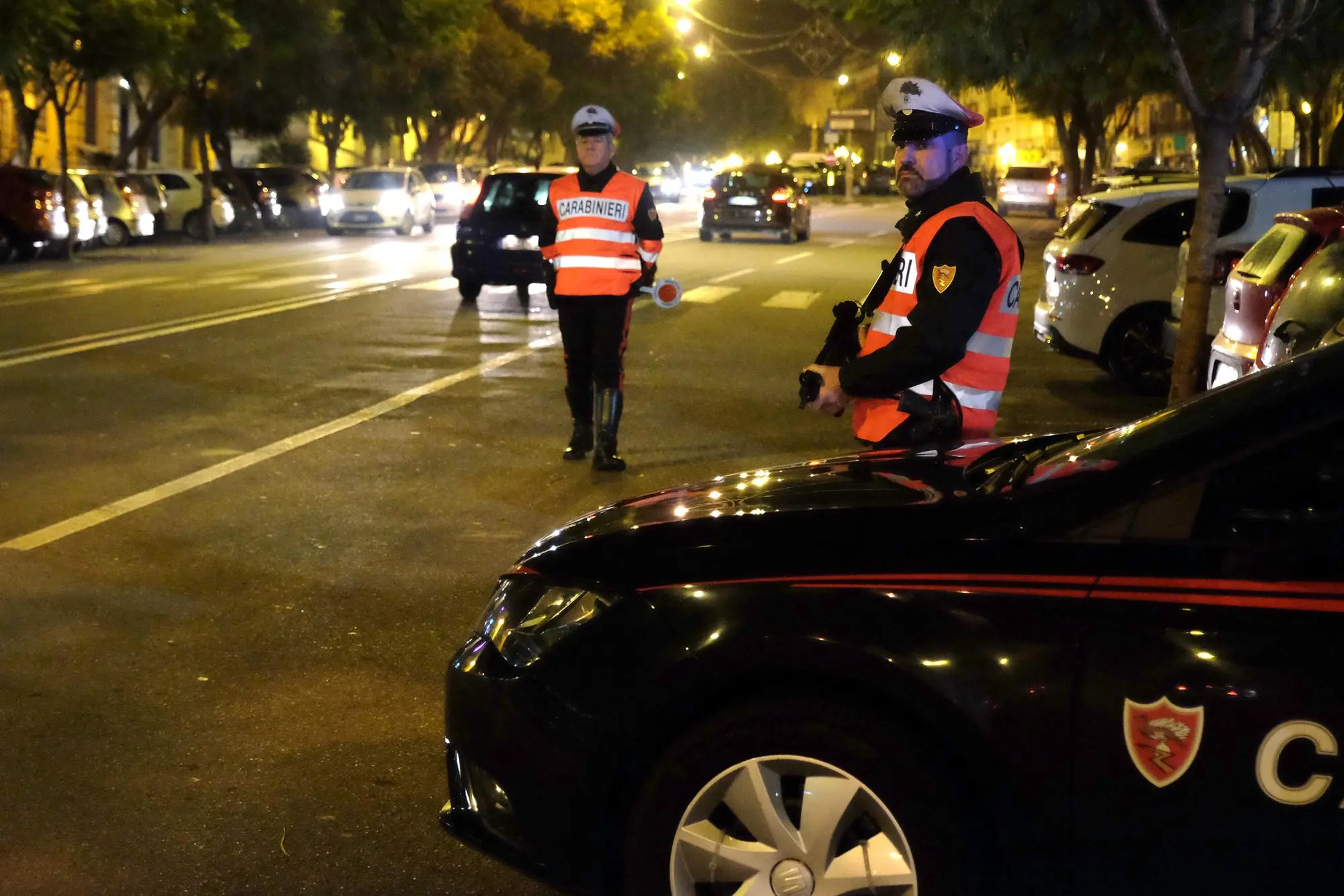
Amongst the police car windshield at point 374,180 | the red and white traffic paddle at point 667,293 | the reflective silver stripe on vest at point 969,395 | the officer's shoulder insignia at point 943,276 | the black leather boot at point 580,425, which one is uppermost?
the officer's shoulder insignia at point 943,276

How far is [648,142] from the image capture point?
69.2m

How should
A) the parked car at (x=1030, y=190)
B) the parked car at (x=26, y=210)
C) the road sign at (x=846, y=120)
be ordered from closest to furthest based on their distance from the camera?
the parked car at (x=26, y=210) < the parked car at (x=1030, y=190) < the road sign at (x=846, y=120)

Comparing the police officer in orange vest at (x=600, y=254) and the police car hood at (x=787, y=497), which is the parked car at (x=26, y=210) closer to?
the police officer in orange vest at (x=600, y=254)

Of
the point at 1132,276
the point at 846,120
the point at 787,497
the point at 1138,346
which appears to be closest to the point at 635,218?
the point at 1132,276

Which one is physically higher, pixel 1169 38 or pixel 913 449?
pixel 1169 38

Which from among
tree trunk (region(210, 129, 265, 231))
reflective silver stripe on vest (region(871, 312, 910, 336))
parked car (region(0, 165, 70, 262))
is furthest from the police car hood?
tree trunk (region(210, 129, 265, 231))

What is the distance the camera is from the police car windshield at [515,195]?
59.7 ft

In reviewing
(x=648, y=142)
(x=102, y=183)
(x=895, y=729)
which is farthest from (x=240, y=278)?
(x=648, y=142)

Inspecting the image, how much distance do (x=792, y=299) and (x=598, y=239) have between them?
11.3 meters

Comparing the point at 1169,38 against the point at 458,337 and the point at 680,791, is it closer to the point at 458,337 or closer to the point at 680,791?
the point at 458,337

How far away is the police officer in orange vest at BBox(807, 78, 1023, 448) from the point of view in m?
4.36

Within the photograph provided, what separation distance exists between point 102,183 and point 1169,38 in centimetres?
2488

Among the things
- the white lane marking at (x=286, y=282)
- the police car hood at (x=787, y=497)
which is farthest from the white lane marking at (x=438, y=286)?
the police car hood at (x=787, y=497)

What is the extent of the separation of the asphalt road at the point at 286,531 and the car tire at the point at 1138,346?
208 mm
